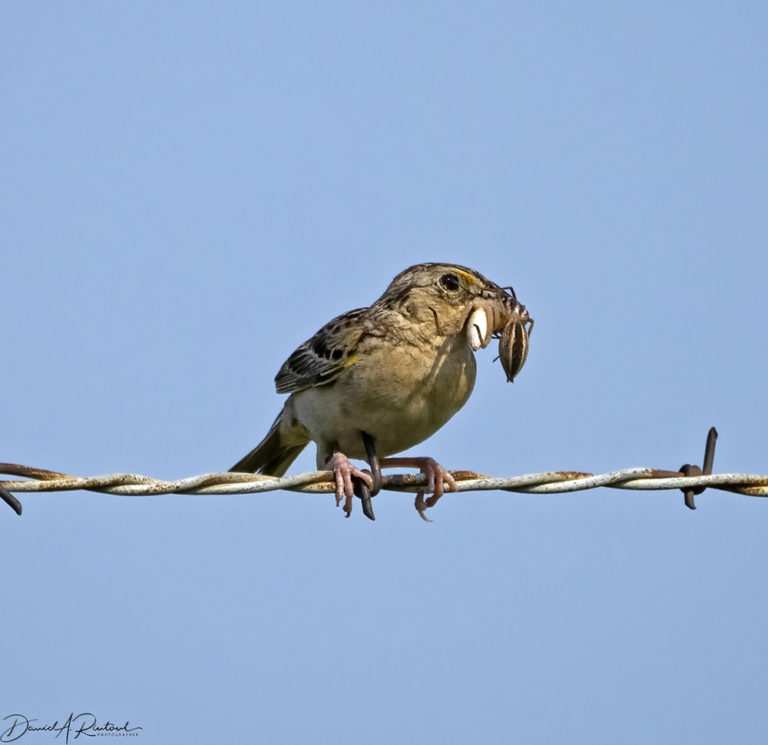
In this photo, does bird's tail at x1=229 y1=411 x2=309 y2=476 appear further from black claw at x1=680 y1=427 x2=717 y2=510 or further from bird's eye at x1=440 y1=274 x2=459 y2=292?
black claw at x1=680 y1=427 x2=717 y2=510

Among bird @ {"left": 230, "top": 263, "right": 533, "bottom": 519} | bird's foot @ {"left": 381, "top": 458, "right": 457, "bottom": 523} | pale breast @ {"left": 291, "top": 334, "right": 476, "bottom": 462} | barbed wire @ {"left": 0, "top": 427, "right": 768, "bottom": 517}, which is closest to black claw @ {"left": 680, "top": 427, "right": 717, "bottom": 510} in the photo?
barbed wire @ {"left": 0, "top": 427, "right": 768, "bottom": 517}

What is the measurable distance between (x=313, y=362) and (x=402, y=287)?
710 millimetres

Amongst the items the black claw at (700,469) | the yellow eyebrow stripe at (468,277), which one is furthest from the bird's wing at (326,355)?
the black claw at (700,469)

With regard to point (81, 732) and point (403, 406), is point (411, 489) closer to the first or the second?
point (403, 406)

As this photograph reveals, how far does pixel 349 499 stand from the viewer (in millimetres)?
6535

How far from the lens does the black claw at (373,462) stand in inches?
257

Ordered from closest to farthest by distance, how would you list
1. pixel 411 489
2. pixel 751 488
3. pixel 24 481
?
pixel 24 481, pixel 751 488, pixel 411 489

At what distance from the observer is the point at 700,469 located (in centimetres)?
550

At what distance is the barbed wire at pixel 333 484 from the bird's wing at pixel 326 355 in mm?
1643

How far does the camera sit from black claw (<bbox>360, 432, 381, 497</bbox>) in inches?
257

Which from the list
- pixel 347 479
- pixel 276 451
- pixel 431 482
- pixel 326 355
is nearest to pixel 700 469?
pixel 431 482

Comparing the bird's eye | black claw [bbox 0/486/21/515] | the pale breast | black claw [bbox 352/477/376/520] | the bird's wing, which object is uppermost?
the bird's eye

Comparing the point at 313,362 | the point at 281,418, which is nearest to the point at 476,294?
the point at 313,362

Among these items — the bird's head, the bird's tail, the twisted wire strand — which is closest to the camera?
the twisted wire strand
